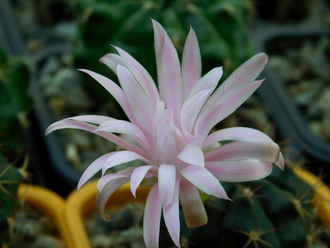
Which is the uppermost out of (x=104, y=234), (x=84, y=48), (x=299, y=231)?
(x=84, y=48)

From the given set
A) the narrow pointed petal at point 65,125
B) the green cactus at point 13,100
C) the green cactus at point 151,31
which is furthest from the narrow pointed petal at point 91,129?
the green cactus at point 151,31

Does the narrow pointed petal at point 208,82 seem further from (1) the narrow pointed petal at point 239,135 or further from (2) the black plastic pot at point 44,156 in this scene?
(2) the black plastic pot at point 44,156

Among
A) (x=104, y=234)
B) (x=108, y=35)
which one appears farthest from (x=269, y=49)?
(x=104, y=234)

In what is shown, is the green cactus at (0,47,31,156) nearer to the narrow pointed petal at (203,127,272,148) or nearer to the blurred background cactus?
the blurred background cactus

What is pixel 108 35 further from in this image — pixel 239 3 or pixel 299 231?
pixel 299 231

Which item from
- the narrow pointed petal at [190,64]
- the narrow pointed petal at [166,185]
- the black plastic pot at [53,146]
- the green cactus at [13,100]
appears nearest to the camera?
the narrow pointed petal at [166,185]

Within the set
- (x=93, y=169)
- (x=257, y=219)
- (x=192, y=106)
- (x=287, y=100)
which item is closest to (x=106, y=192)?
(x=93, y=169)
